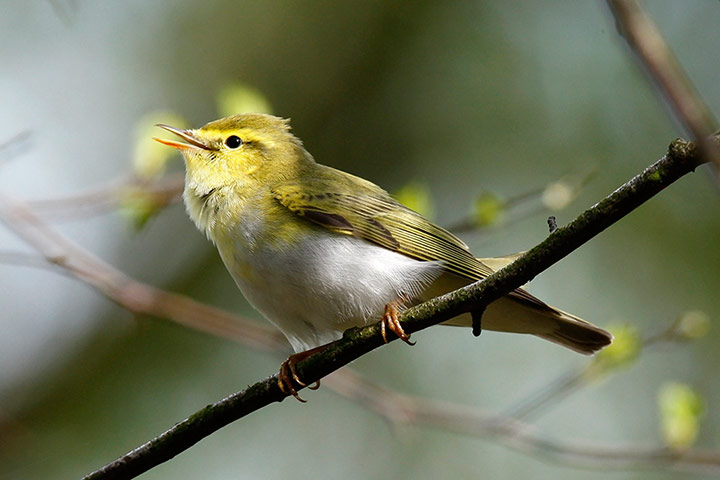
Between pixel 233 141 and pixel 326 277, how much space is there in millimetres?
1256

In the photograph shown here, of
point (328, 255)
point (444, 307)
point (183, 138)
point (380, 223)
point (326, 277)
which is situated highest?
point (183, 138)

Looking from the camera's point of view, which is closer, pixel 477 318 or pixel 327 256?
pixel 477 318

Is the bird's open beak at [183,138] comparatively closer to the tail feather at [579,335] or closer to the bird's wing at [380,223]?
the bird's wing at [380,223]

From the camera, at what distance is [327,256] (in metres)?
3.63

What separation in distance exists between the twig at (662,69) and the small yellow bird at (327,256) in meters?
2.50

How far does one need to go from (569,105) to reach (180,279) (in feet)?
16.7

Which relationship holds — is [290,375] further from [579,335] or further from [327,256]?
[579,335]

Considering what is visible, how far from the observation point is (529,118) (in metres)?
10.4

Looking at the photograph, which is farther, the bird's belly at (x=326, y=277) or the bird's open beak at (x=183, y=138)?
the bird's open beak at (x=183, y=138)

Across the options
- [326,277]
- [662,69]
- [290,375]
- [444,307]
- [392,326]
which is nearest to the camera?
[662,69]

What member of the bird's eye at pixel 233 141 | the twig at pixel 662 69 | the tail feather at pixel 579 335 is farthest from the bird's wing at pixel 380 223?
the twig at pixel 662 69

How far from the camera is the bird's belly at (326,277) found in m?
3.58

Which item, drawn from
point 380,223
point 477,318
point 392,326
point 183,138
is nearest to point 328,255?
point 380,223

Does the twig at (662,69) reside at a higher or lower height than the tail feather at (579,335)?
lower
